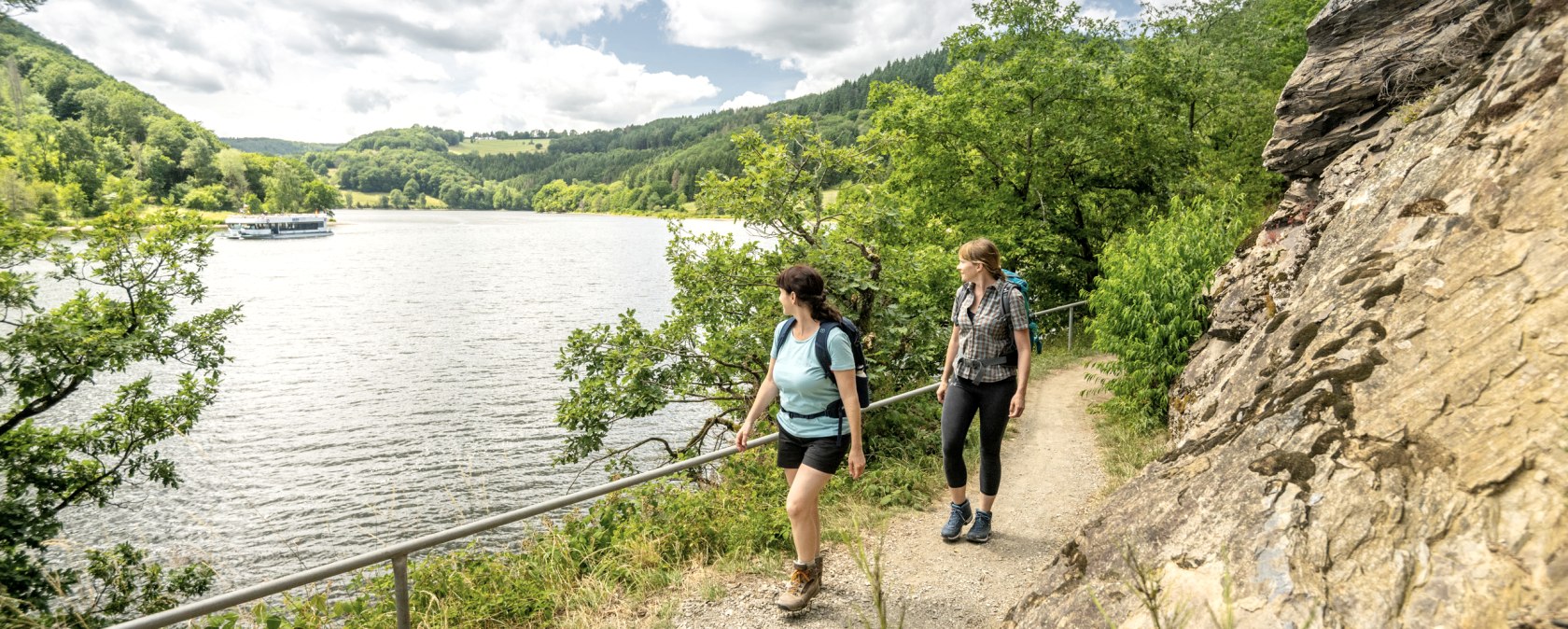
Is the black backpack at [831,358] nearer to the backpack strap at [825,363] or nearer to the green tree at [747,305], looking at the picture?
the backpack strap at [825,363]

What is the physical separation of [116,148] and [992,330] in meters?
95.8

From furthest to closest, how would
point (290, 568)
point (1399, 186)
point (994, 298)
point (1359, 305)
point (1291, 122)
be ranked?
1. point (290, 568)
2. point (1291, 122)
3. point (994, 298)
4. point (1399, 186)
5. point (1359, 305)

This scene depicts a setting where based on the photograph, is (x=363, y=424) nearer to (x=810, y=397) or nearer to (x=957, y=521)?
(x=957, y=521)

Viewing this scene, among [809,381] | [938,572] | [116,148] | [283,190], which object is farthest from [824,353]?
[283,190]

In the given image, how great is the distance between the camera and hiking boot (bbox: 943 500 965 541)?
5.25 metres

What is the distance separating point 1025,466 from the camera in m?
7.21

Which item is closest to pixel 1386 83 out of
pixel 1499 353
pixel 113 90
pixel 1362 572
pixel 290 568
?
pixel 1499 353

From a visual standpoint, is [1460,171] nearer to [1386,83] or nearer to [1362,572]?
[1362,572]

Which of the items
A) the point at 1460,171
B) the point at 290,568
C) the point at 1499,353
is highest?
the point at 1460,171

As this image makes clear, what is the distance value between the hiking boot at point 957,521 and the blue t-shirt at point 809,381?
5.93 ft

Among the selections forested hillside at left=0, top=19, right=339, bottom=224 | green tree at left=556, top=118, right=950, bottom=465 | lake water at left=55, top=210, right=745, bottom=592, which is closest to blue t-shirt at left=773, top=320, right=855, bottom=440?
lake water at left=55, top=210, right=745, bottom=592

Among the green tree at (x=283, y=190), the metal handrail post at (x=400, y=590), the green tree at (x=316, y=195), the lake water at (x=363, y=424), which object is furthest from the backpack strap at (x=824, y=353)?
the green tree at (x=316, y=195)

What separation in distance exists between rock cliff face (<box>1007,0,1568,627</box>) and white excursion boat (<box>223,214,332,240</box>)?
300 ft

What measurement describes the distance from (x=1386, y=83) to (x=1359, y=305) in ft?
13.5
